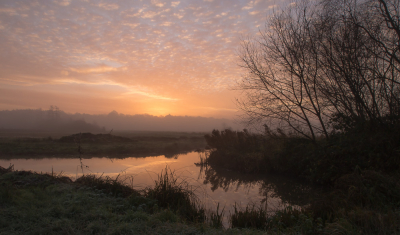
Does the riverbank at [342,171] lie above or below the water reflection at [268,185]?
above

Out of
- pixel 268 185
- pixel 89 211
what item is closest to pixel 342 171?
pixel 268 185

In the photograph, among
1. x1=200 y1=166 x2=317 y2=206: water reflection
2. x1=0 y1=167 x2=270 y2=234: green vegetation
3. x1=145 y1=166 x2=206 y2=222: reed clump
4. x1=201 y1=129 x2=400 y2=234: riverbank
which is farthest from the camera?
x1=200 y1=166 x2=317 y2=206: water reflection

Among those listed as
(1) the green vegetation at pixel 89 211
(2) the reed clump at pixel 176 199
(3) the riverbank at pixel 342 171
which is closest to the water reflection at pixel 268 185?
(3) the riverbank at pixel 342 171

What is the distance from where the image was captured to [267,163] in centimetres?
1358

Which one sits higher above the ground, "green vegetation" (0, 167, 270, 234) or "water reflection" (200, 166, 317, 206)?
"green vegetation" (0, 167, 270, 234)

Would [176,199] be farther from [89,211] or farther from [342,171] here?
[342,171]

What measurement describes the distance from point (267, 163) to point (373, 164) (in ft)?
20.1

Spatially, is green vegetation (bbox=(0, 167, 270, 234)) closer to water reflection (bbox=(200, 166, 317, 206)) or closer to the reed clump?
the reed clump

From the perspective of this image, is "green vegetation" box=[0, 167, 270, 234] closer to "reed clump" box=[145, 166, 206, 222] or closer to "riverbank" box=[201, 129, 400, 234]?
"reed clump" box=[145, 166, 206, 222]

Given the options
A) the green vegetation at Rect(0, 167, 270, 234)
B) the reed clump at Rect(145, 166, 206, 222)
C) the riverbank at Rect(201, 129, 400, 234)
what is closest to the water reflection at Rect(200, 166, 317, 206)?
the riverbank at Rect(201, 129, 400, 234)

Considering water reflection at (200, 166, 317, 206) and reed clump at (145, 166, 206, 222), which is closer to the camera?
reed clump at (145, 166, 206, 222)

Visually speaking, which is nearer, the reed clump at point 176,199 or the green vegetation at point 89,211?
the green vegetation at point 89,211

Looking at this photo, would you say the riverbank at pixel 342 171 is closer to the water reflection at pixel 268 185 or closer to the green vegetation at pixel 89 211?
the water reflection at pixel 268 185

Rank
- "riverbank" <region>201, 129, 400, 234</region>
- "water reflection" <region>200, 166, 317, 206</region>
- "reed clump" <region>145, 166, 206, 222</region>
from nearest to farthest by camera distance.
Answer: "riverbank" <region>201, 129, 400, 234</region>, "reed clump" <region>145, 166, 206, 222</region>, "water reflection" <region>200, 166, 317, 206</region>
